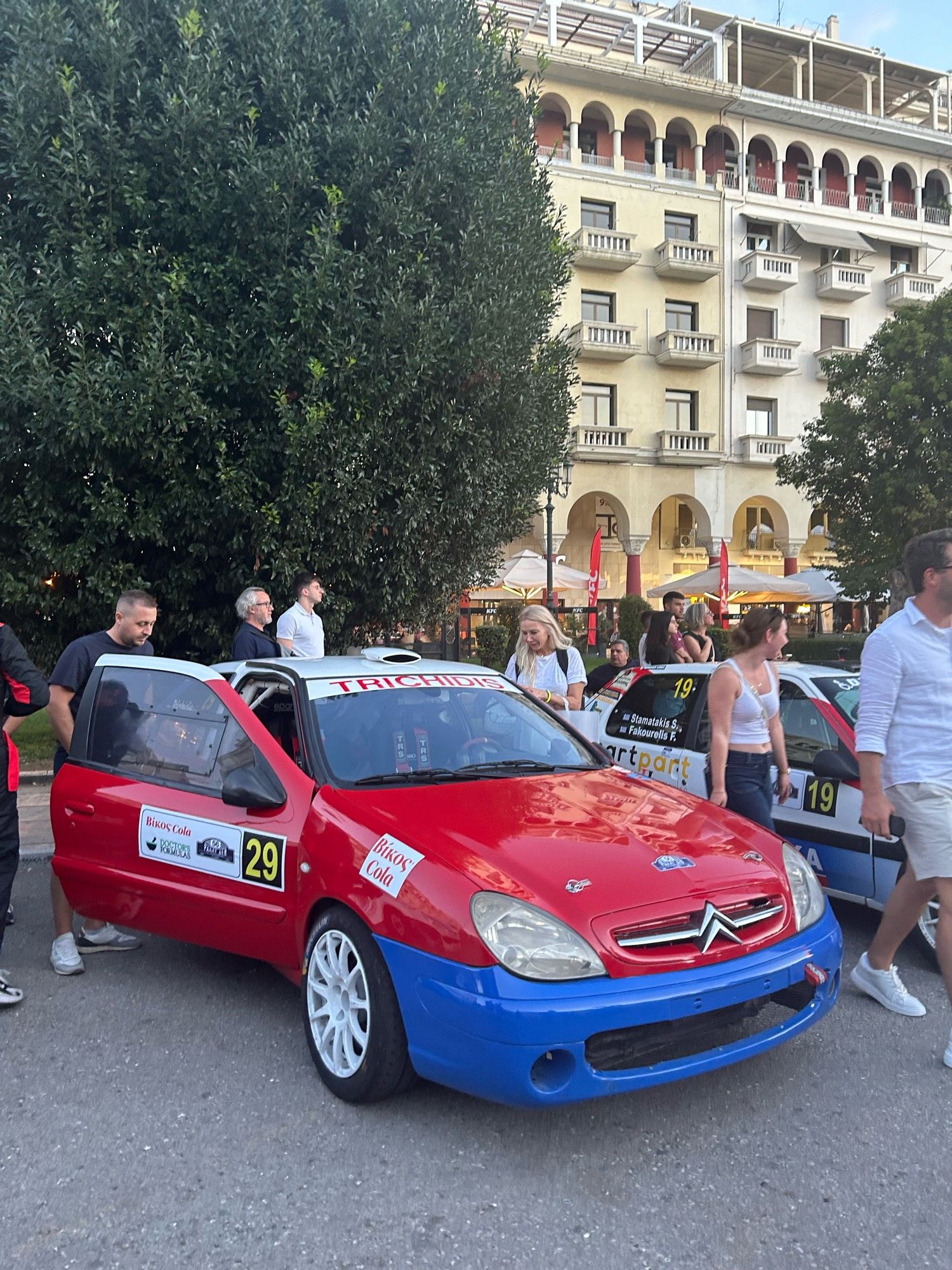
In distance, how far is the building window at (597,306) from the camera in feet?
102

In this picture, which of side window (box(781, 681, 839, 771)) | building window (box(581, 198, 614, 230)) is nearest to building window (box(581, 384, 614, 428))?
building window (box(581, 198, 614, 230))

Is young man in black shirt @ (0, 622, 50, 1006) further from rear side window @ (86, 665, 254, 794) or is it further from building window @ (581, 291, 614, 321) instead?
building window @ (581, 291, 614, 321)

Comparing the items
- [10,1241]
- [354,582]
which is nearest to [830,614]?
[354,582]

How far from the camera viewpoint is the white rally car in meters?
4.75

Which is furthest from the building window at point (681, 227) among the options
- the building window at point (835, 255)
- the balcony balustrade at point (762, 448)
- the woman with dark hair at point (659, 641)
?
the woman with dark hair at point (659, 641)

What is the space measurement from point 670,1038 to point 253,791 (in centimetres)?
171

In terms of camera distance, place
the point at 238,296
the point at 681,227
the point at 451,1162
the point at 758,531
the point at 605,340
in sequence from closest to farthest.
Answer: the point at 451,1162 < the point at 238,296 < the point at 605,340 < the point at 681,227 < the point at 758,531

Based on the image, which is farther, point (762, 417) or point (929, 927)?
point (762, 417)

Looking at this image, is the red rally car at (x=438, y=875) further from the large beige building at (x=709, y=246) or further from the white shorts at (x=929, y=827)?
the large beige building at (x=709, y=246)

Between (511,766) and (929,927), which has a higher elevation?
(511,766)

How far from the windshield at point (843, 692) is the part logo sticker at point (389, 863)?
2995 mm

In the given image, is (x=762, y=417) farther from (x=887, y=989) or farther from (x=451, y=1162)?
(x=451, y=1162)

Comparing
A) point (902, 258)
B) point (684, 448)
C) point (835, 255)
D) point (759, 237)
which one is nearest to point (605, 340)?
point (684, 448)

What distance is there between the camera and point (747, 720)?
461 centimetres
